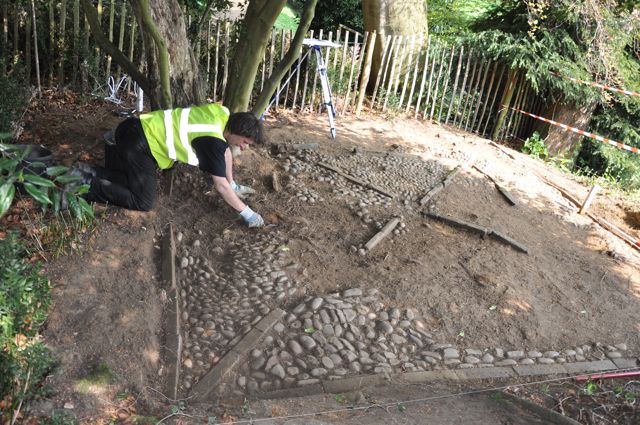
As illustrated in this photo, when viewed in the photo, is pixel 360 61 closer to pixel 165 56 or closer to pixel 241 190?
pixel 241 190

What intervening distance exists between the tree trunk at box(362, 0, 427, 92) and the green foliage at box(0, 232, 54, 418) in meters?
7.77

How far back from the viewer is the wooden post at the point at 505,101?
31.0ft

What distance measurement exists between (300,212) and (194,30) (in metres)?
4.21

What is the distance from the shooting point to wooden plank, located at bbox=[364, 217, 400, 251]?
4949 millimetres

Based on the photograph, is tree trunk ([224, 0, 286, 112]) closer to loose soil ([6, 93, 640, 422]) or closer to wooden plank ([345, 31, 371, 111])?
loose soil ([6, 93, 640, 422])

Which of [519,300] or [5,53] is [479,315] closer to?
[519,300]

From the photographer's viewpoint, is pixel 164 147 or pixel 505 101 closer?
pixel 164 147

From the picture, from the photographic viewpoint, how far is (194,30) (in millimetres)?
7902

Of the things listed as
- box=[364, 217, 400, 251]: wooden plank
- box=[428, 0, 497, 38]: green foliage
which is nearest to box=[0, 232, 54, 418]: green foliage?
box=[364, 217, 400, 251]: wooden plank

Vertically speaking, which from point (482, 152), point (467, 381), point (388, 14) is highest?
point (388, 14)

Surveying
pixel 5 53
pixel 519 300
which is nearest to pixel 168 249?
pixel 519 300

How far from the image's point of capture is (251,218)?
15.6 feet

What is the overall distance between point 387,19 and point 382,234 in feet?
20.3

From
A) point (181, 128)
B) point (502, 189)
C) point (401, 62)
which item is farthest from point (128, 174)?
point (401, 62)
